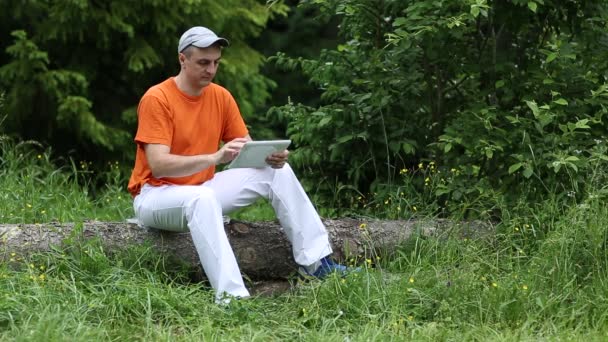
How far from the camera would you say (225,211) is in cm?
559

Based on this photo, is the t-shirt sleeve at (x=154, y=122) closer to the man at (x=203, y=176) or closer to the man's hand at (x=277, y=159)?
the man at (x=203, y=176)

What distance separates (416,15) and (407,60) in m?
0.85

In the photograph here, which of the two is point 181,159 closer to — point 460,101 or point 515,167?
point 515,167

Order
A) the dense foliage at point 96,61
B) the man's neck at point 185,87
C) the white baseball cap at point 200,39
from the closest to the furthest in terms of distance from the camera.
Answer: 1. the white baseball cap at point 200,39
2. the man's neck at point 185,87
3. the dense foliage at point 96,61

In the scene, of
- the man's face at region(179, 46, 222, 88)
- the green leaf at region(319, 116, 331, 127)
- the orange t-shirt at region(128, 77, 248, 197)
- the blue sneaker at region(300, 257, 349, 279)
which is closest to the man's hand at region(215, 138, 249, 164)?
the orange t-shirt at region(128, 77, 248, 197)

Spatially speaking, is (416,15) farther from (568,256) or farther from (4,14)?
(4,14)

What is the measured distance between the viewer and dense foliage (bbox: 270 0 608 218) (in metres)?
5.86

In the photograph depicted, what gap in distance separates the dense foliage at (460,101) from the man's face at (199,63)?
1039mm

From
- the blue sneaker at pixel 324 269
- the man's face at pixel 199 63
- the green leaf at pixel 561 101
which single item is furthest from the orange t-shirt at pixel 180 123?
the green leaf at pixel 561 101

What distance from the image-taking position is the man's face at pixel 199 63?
5.36 meters

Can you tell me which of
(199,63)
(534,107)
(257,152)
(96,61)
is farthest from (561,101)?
(96,61)

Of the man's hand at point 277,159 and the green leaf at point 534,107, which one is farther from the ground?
the green leaf at point 534,107

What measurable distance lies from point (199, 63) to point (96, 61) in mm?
3751

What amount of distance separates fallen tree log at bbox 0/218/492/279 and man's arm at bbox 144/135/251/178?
39 centimetres
